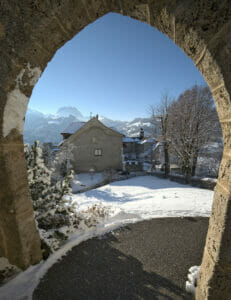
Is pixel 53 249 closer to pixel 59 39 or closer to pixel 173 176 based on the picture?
pixel 59 39

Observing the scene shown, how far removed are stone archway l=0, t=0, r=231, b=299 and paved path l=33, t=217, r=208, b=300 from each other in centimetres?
70

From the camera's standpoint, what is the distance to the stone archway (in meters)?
1.33

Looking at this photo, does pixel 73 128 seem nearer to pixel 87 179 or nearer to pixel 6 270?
pixel 87 179

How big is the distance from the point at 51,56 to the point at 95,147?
64.0 ft

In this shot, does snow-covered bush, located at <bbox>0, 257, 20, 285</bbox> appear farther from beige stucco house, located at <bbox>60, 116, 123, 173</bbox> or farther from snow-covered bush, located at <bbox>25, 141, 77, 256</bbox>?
beige stucco house, located at <bbox>60, 116, 123, 173</bbox>

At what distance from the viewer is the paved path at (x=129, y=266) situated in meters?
2.44

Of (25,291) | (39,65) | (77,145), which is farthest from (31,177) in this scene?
(77,145)

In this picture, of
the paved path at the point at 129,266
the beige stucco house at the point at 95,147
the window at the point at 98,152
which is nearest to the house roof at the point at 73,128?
the beige stucco house at the point at 95,147

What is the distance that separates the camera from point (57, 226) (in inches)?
155

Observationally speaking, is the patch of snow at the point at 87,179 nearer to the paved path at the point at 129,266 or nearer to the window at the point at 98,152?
the window at the point at 98,152

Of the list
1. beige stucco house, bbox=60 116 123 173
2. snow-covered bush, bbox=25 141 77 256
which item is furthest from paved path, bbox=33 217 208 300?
beige stucco house, bbox=60 116 123 173

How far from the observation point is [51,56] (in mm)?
2318

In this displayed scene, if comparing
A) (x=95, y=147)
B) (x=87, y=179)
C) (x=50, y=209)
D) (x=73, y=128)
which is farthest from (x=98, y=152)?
(x=50, y=209)

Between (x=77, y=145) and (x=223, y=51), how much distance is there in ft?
69.4
